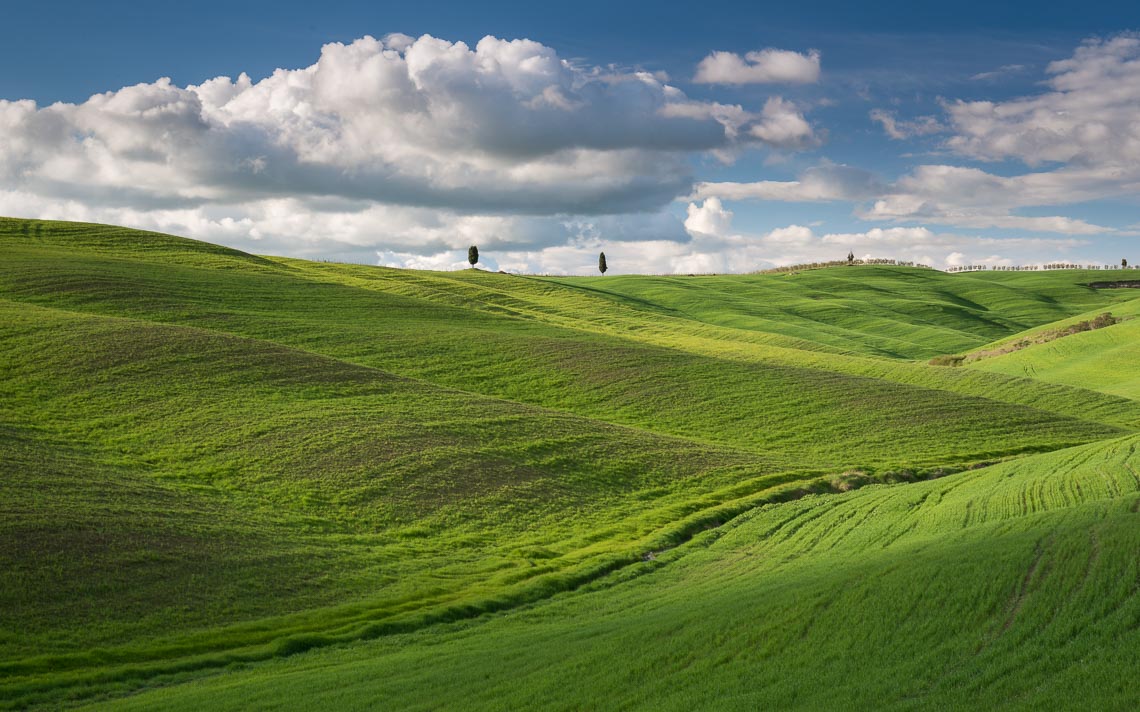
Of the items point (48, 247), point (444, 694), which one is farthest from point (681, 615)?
point (48, 247)

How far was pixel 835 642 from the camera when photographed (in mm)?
15688

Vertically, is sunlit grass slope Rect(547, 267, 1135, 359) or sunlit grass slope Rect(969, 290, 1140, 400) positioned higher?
sunlit grass slope Rect(547, 267, 1135, 359)

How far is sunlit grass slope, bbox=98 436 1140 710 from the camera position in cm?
1317

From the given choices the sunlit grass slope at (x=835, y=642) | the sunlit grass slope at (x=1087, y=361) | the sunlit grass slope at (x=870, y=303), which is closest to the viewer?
the sunlit grass slope at (x=835, y=642)

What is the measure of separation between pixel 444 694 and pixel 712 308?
119812mm

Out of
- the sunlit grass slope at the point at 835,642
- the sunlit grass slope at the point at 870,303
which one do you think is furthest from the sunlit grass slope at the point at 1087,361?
the sunlit grass slope at the point at 835,642

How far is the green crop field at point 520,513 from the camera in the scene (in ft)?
51.7

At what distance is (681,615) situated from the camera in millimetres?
20328

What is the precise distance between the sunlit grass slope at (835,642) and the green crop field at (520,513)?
0.08 m

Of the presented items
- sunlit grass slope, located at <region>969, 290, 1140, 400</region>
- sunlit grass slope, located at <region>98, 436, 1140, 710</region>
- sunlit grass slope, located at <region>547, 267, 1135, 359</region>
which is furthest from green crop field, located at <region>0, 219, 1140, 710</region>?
sunlit grass slope, located at <region>547, 267, 1135, 359</region>

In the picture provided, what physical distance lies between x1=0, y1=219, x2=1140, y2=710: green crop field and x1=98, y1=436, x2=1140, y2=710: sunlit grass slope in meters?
0.08

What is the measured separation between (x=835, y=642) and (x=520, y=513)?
22966 millimetres

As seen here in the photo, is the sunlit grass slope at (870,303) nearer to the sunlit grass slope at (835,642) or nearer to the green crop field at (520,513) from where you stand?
the green crop field at (520,513)

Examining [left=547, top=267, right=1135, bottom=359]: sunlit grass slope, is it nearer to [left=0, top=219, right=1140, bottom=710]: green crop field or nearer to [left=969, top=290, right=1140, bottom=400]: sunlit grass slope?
[left=969, top=290, right=1140, bottom=400]: sunlit grass slope
